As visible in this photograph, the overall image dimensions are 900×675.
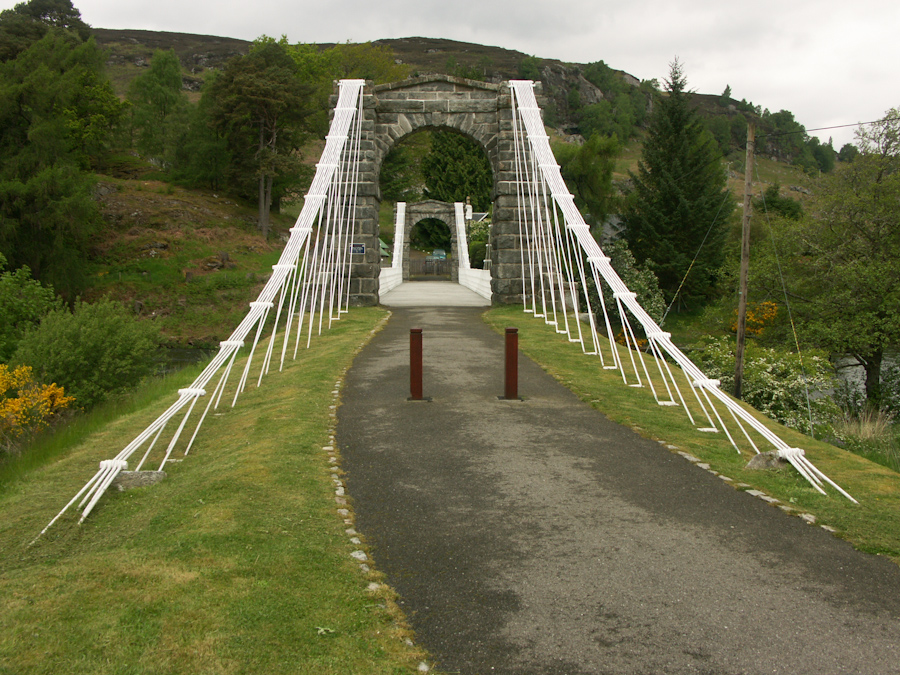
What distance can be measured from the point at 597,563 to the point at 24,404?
10.9m

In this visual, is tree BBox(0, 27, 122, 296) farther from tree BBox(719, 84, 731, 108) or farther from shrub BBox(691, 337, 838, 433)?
tree BBox(719, 84, 731, 108)

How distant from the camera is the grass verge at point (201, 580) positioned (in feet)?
9.52

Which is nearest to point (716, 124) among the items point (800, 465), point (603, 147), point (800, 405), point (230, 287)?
point (603, 147)

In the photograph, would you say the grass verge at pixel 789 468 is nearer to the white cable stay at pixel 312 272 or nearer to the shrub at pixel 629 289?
the white cable stay at pixel 312 272

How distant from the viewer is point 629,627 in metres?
3.11

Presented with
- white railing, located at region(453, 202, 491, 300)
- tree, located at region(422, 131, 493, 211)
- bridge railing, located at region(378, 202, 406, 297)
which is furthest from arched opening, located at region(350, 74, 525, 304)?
tree, located at region(422, 131, 493, 211)

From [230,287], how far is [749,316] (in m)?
24.1

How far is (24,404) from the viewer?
11648 millimetres

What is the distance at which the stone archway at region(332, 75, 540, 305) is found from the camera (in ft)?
56.7

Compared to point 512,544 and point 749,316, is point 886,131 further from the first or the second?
point 512,544

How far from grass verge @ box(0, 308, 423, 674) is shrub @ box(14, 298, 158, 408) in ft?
30.4

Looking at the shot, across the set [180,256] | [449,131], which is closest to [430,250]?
[180,256]

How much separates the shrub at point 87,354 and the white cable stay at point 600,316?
27.6 ft

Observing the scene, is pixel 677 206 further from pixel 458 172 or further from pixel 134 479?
pixel 134 479
